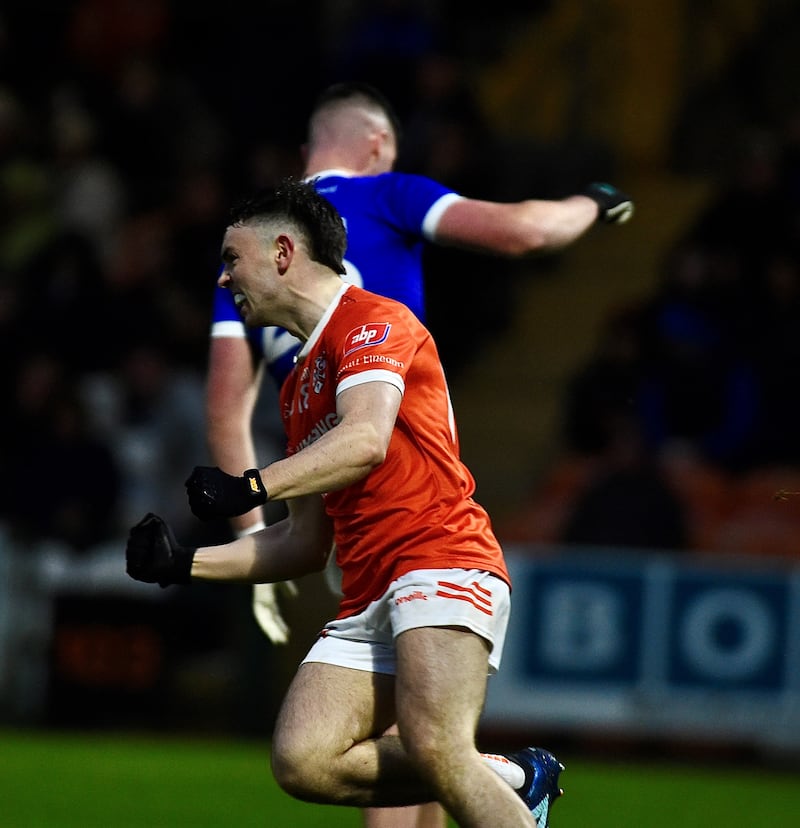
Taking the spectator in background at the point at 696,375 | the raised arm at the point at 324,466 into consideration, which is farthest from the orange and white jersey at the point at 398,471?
the spectator in background at the point at 696,375

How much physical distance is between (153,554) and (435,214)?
1.53 meters

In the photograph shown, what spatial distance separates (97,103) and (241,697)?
5.45 meters

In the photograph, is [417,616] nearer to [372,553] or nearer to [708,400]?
[372,553]

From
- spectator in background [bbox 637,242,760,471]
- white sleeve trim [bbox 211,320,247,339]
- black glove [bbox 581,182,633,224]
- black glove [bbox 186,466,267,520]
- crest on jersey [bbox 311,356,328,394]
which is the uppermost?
spectator in background [bbox 637,242,760,471]

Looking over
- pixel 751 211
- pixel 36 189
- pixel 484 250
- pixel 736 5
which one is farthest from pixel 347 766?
pixel 736 5

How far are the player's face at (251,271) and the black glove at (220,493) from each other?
0.66 meters

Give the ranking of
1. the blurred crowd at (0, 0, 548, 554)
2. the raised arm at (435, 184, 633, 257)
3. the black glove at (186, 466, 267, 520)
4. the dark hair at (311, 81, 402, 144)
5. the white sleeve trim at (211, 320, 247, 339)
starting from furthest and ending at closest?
1. the blurred crowd at (0, 0, 548, 554)
2. the dark hair at (311, 81, 402, 144)
3. the white sleeve trim at (211, 320, 247, 339)
4. the raised arm at (435, 184, 633, 257)
5. the black glove at (186, 466, 267, 520)

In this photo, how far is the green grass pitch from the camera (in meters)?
8.24

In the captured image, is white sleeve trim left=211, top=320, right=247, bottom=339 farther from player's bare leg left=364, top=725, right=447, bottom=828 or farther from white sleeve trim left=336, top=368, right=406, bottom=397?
player's bare leg left=364, top=725, right=447, bottom=828

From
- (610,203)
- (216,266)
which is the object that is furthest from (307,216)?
(216,266)

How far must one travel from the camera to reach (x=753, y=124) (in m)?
14.7

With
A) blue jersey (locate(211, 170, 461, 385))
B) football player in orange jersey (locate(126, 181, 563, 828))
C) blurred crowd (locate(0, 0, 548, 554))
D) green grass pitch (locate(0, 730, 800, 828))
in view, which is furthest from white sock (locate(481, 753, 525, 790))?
blurred crowd (locate(0, 0, 548, 554))

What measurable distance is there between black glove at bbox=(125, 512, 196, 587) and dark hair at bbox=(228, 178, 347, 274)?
0.89 meters

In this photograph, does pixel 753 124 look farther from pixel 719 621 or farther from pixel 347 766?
pixel 347 766
